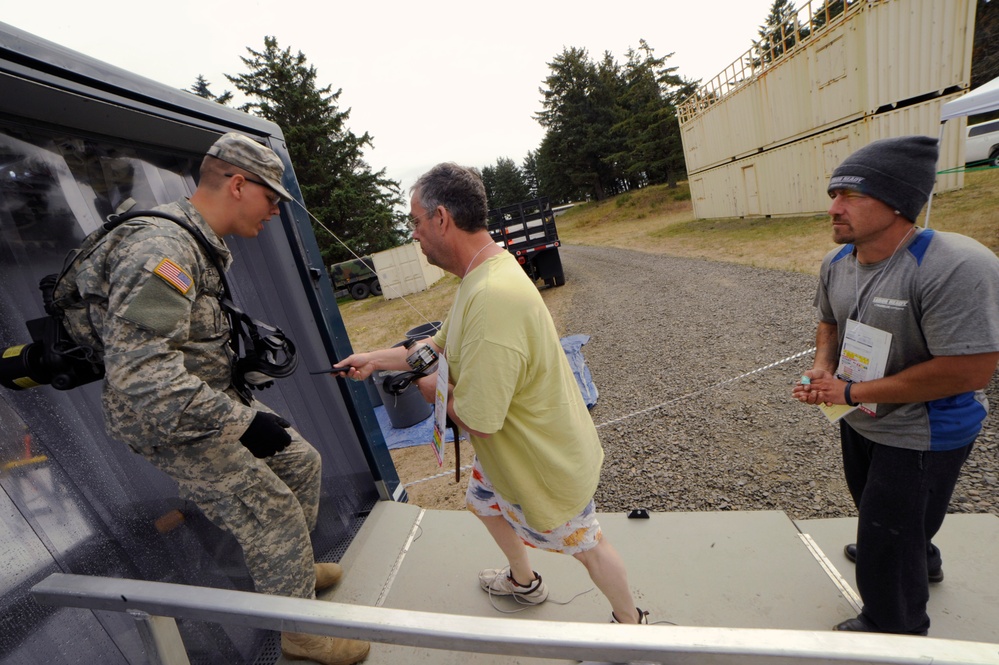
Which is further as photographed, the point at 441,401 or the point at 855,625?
the point at 855,625

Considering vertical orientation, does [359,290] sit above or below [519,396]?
below

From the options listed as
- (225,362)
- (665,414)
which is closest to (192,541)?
(225,362)

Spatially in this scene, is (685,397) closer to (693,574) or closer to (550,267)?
(693,574)

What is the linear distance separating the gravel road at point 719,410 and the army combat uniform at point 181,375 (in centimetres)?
243

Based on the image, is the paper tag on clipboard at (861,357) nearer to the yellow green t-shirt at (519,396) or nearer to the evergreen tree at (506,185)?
the yellow green t-shirt at (519,396)

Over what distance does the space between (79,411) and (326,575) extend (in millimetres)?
1388

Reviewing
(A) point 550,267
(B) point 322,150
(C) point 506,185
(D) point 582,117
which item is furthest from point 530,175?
(A) point 550,267


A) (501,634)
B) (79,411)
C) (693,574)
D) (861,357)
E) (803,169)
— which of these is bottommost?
(693,574)

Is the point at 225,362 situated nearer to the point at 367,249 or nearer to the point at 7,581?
the point at 7,581

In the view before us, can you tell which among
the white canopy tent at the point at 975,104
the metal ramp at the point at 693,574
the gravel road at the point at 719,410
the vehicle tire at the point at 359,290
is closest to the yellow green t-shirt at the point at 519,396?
the metal ramp at the point at 693,574

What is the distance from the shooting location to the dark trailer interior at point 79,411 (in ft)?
5.01

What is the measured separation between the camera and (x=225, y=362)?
6.28 ft

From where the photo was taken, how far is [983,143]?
15.1 metres

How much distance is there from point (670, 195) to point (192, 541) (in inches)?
1356
